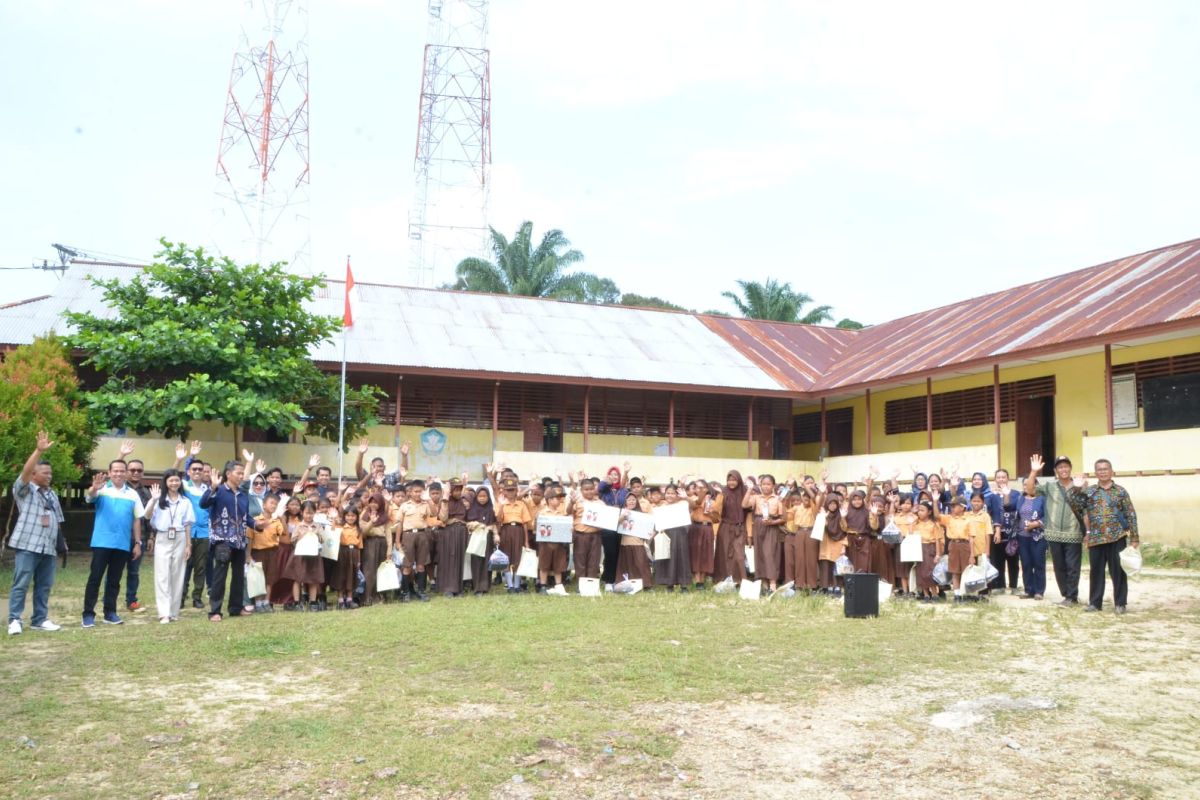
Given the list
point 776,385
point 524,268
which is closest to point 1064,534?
point 776,385

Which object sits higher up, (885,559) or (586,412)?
(586,412)

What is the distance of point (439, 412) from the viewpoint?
25.0 meters

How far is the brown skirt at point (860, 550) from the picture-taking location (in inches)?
506

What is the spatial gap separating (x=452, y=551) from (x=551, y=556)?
119 cm

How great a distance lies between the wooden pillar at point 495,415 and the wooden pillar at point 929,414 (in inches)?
378

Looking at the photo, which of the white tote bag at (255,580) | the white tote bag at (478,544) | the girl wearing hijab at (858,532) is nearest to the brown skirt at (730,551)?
the girl wearing hijab at (858,532)

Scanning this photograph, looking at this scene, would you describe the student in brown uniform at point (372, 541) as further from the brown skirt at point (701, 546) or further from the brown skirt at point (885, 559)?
the brown skirt at point (885, 559)

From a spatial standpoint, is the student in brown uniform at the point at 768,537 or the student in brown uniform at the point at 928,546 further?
the student in brown uniform at the point at 768,537

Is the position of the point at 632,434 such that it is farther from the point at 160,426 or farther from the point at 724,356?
the point at 160,426

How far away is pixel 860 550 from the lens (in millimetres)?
12875

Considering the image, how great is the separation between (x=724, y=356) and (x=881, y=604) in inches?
644

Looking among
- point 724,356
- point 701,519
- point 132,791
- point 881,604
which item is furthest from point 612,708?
point 724,356

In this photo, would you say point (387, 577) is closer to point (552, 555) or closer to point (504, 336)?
point (552, 555)

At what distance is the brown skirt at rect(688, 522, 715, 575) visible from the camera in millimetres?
13242
